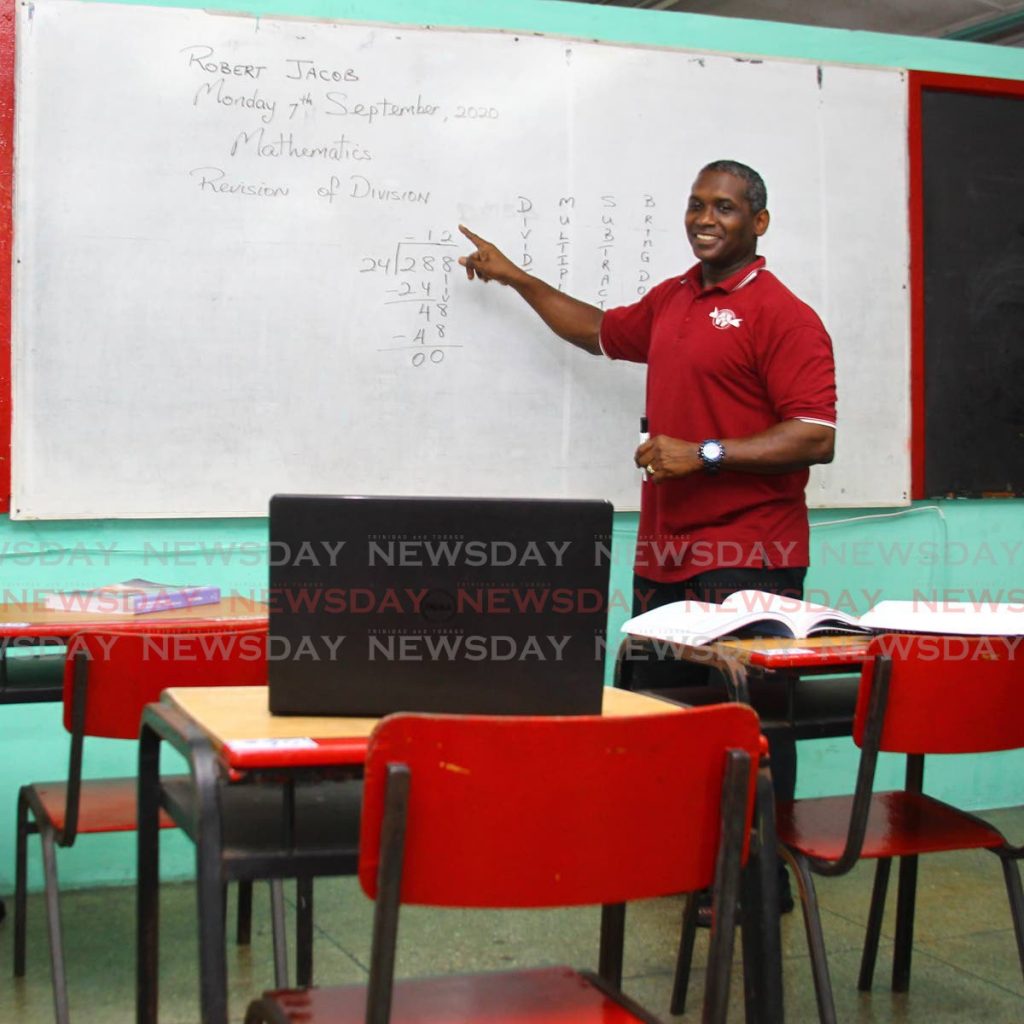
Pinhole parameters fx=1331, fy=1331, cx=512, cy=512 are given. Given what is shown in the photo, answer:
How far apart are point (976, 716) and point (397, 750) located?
1276 millimetres

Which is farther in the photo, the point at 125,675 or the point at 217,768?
the point at 125,675

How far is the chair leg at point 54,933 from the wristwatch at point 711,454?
60.7 inches

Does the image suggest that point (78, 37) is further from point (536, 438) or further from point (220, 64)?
point (536, 438)

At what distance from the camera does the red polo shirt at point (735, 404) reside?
9.98 ft

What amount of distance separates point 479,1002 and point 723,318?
2032mm

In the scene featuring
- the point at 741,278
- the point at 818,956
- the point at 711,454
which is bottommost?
the point at 818,956

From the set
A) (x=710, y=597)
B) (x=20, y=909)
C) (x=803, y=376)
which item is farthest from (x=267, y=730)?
(x=803, y=376)

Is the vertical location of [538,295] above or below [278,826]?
above

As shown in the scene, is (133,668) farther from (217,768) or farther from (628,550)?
(628,550)

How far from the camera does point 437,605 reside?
4.65 ft

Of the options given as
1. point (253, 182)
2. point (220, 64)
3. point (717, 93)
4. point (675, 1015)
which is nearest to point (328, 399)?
Answer: point (253, 182)

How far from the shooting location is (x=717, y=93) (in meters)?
3.78

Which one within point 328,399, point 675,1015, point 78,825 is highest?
point 328,399

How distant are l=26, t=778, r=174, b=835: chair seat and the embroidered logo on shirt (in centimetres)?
166
